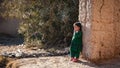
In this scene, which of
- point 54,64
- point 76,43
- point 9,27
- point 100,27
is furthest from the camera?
point 9,27

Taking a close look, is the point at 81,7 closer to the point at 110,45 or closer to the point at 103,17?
the point at 103,17

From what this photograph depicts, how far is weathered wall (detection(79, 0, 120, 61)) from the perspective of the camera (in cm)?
648

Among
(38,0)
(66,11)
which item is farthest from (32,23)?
(66,11)

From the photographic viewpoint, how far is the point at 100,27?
6566mm

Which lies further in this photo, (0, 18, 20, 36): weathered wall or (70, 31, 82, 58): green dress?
(0, 18, 20, 36): weathered wall

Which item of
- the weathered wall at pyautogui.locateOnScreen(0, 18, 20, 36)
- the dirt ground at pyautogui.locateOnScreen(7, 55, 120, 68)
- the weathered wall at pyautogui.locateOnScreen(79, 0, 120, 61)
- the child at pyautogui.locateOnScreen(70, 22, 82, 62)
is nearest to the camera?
the dirt ground at pyautogui.locateOnScreen(7, 55, 120, 68)

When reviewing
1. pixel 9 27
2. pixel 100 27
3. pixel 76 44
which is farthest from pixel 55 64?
pixel 9 27

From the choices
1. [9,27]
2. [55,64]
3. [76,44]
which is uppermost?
[9,27]

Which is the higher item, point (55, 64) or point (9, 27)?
point (9, 27)

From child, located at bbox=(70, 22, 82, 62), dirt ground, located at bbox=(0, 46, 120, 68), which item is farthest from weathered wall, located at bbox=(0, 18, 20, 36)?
child, located at bbox=(70, 22, 82, 62)

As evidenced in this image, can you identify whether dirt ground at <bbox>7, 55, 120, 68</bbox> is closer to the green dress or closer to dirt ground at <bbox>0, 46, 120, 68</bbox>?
dirt ground at <bbox>0, 46, 120, 68</bbox>

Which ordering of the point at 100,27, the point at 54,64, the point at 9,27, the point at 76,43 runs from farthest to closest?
1. the point at 9,27
2. the point at 76,43
3. the point at 100,27
4. the point at 54,64

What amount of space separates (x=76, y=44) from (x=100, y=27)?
73cm

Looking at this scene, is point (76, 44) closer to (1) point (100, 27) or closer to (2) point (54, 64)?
(1) point (100, 27)
